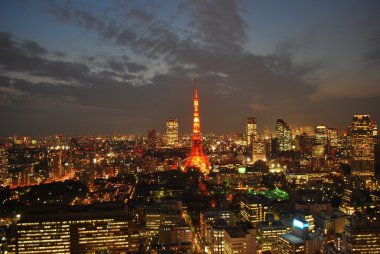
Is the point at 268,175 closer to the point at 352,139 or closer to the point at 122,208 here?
the point at 352,139

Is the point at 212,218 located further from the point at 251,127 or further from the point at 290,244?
the point at 251,127

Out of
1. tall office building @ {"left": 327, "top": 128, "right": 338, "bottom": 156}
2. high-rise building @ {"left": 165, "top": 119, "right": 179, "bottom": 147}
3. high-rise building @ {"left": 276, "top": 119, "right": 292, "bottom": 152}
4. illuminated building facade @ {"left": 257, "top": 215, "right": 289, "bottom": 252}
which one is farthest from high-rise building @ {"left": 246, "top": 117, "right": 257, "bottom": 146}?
illuminated building facade @ {"left": 257, "top": 215, "right": 289, "bottom": 252}

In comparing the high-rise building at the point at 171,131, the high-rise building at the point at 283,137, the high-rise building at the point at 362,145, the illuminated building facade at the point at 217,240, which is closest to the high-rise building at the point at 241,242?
the illuminated building facade at the point at 217,240

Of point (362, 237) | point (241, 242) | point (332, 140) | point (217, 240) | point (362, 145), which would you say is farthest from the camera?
point (332, 140)

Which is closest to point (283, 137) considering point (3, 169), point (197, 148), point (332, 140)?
point (332, 140)

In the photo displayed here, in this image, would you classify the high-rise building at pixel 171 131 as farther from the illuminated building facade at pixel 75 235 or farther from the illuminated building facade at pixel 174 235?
the illuminated building facade at pixel 75 235

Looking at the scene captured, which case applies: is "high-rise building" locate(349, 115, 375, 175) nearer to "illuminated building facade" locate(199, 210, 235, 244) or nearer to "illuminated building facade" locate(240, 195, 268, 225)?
"illuminated building facade" locate(240, 195, 268, 225)

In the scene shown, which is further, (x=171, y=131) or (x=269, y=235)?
(x=171, y=131)
